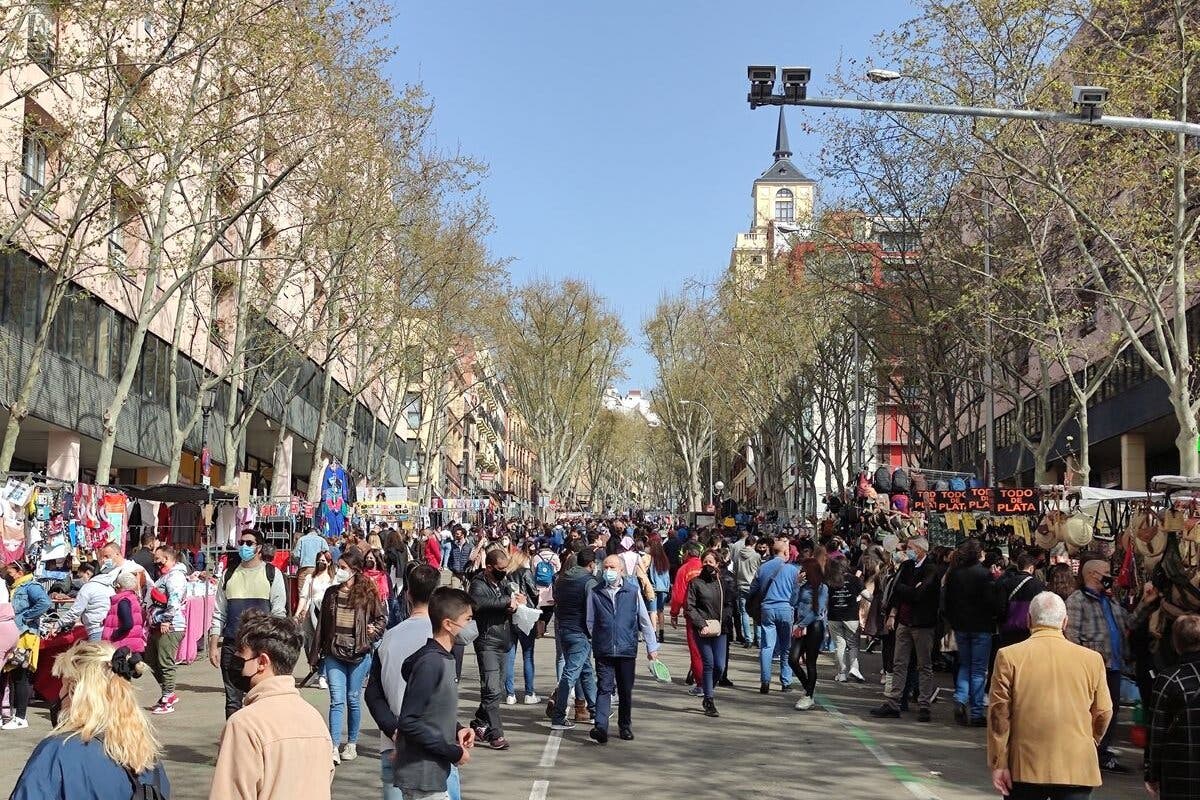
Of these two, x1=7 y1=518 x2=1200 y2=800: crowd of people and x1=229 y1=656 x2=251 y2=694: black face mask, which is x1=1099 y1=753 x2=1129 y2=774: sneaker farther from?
x1=229 y1=656 x2=251 y2=694: black face mask

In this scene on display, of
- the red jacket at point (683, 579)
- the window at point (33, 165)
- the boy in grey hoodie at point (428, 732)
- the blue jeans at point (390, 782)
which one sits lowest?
the blue jeans at point (390, 782)

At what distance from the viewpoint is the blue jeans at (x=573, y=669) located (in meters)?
11.9

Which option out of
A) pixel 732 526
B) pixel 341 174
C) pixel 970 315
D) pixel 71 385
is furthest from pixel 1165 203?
pixel 71 385

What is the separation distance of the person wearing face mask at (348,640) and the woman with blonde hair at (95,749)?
5.56 m

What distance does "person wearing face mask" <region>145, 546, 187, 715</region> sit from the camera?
12.6 metres

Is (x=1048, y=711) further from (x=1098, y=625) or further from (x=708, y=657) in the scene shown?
(x=708, y=657)

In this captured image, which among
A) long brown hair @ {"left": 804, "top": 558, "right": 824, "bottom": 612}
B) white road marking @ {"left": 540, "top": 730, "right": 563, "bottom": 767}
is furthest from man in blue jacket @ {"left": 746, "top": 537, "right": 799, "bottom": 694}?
white road marking @ {"left": 540, "top": 730, "right": 563, "bottom": 767}

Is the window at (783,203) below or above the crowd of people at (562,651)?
above

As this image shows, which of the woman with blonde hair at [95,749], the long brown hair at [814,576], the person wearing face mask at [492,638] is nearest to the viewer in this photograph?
the woman with blonde hair at [95,749]

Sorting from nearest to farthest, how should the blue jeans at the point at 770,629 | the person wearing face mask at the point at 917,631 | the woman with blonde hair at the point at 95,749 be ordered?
the woman with blonde hair at the point at 95,749
the person wearing face mask at the point at 917,631
the blue jeans at the point at 770,629

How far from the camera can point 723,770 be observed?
10.0 m

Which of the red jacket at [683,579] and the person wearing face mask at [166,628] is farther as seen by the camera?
the red jacket at [683,579]

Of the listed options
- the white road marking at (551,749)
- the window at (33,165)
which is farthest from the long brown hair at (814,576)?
the window at (33,165)

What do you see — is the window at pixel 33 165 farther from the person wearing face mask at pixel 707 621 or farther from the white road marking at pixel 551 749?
the white road marking at pixel 551 749
